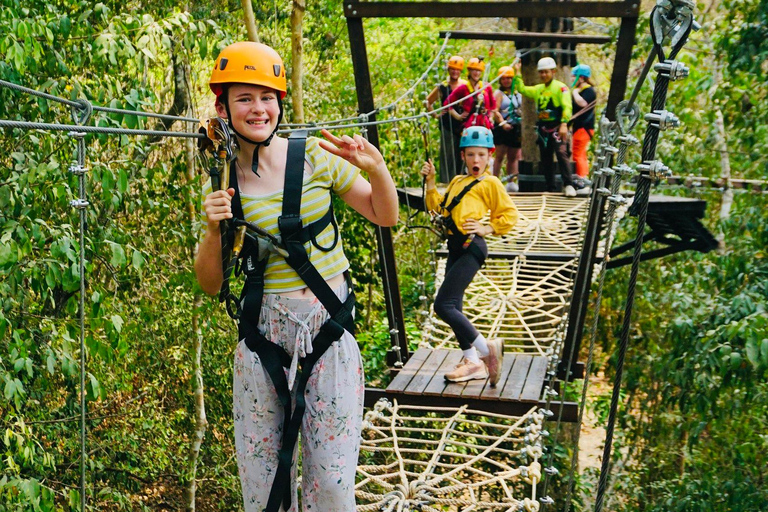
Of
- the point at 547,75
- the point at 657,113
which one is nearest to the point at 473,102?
the point at 547,75

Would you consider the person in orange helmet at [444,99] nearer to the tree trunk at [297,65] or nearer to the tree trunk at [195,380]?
the tree trunk at [297,65]

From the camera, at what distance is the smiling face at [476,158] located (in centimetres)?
310

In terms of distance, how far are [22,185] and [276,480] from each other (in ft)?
4.88

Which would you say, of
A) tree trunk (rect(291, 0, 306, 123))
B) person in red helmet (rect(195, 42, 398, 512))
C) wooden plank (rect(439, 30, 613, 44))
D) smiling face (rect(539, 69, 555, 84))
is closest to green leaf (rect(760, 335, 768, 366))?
person in red helmet (rect(195, 42, 398, 512))

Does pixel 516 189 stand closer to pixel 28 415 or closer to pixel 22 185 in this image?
pixel 28 415

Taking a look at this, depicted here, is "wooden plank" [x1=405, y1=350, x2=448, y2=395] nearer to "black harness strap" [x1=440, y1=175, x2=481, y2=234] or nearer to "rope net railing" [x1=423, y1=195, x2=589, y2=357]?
"rope net railing" [x1=423, y1=195, x2=589, y2=357]

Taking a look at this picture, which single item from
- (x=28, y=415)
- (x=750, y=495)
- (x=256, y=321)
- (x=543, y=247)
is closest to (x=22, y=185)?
(x=256, y=321)

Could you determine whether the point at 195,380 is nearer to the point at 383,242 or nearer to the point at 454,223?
the point at 383,242

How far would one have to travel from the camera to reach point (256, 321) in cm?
153

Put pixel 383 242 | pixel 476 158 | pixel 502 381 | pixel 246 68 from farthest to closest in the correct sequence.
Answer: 1. pixel 383 242
2. pixel 502 381
3. pixel 476 158
4. pixel 246 68

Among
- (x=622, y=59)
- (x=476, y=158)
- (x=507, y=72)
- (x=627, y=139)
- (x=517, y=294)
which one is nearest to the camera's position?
(x=627, y=139)

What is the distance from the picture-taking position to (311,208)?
1.51m

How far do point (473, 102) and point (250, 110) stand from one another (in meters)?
4.16

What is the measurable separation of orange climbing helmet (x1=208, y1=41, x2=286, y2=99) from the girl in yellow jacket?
1.67 metres
